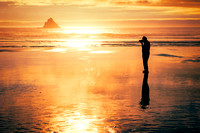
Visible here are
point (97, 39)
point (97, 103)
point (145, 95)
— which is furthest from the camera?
point (97, 39)

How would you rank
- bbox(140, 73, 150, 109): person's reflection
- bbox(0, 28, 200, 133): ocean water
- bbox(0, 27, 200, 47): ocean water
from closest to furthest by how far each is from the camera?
1. bbox(0, 28, 200, 133): ocean water
2. bbox(140, 73, 150, 109): person's reflection
3. bbox(0, 27, 200, 47): ocean water

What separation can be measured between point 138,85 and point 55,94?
3.30m

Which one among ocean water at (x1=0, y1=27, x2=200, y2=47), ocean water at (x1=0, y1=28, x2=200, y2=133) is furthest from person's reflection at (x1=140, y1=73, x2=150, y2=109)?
ocean water at (x1=0, y1=27, x2=200, y2=47)

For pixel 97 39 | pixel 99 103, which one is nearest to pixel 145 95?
pixel 99 103

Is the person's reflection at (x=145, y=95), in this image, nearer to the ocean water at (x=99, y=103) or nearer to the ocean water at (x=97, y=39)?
the ocean water at (x=99, y=103)

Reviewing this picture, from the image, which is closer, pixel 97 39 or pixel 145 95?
pixel 145 95

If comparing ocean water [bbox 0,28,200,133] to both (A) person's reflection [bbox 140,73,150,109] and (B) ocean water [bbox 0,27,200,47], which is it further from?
(B) ocean water [bbox 0,27,200,47]

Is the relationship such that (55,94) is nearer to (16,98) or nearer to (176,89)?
(16,98)

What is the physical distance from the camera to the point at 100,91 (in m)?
10.1

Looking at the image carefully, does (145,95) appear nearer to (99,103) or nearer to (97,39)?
(99,103)

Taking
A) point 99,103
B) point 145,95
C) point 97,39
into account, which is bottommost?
point 99,103

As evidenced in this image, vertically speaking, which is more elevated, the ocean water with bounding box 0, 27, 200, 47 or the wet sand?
the ocean water with bounding box 0, 27, 200, 47

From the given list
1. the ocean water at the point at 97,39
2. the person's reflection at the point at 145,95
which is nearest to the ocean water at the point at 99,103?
the person's reflection at the point at 145,95

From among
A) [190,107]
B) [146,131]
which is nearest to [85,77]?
[190,107]
